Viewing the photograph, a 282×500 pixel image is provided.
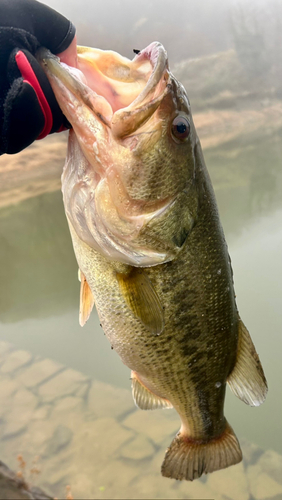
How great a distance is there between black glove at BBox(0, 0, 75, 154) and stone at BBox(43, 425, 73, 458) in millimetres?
2487

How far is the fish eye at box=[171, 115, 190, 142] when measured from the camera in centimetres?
65

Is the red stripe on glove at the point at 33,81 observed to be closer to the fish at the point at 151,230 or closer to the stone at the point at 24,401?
the fish at the point at 151,230

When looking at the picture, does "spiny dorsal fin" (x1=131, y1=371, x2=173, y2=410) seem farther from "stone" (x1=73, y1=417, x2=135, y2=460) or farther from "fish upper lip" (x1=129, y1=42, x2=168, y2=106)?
"stone" (x1=73, y1=417, x2=135, y2=460)

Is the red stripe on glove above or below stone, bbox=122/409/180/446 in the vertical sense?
above

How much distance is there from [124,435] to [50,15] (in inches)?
98.6

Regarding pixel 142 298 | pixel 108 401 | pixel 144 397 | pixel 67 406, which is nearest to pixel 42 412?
pixel 67 406

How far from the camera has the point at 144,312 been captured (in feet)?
2.50

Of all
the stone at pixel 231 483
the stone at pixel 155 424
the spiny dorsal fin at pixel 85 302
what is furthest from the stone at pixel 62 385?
the spiny dorsal fin at pixel 85 302

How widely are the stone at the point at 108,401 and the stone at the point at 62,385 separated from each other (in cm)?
13

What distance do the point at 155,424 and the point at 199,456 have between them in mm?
1545

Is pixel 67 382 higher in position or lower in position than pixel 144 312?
lower

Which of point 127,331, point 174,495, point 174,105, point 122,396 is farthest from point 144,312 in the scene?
point 122,396

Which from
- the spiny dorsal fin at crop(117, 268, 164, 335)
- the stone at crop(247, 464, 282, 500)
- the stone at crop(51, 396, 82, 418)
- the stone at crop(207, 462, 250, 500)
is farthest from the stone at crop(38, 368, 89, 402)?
the spiny dorsal fin at crop(117, 268, 164, 335)

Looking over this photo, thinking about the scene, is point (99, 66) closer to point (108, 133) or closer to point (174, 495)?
point (108, 133)
